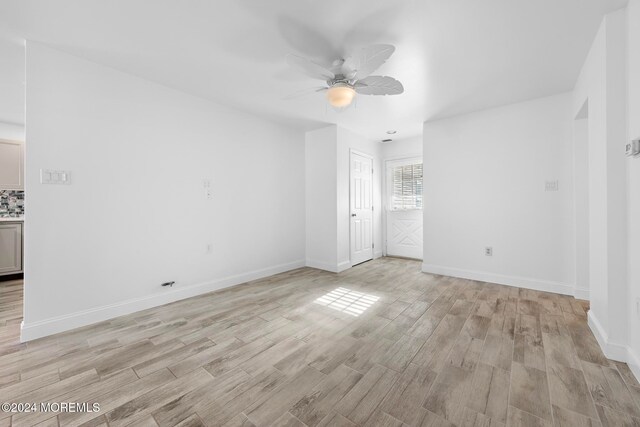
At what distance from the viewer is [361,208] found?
17.3 ft

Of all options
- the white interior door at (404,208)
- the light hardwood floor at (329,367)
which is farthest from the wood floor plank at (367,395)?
the white interior door at (404,208)

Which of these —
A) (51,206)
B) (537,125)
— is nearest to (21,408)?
(51,206)

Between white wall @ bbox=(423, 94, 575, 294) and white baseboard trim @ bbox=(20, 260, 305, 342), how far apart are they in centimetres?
326

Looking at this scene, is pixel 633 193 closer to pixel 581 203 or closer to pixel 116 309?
pixel 581 203

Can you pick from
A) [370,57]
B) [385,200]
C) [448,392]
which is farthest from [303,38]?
[385,200]

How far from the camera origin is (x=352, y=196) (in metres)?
4.98

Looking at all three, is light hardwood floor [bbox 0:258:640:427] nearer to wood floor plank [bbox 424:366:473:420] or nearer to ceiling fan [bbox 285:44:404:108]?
wood floor plank [bbox 424:366:473:420]

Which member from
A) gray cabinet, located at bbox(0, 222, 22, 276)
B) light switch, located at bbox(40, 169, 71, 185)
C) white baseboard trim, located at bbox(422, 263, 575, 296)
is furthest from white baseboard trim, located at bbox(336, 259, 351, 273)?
gray cabinet, located at bbox(0, 222, 22, 276)

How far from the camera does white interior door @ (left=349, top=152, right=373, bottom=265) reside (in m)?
5.02

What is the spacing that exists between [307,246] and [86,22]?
3960 millimetres

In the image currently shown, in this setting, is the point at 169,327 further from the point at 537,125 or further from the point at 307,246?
the point at 537,125

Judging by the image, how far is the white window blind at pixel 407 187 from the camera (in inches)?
223

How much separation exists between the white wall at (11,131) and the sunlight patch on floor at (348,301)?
5753 mm

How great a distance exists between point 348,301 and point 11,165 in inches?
232
